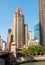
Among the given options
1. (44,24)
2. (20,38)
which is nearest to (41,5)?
(44,24)

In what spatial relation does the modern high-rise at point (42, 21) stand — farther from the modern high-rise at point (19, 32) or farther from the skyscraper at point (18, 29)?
the skyscraper at point (18, 29)

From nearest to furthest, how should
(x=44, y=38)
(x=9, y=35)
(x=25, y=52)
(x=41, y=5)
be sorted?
(x=25, y=52) < (x=44, y=38) < (x=41, y=5) < (x=9, y=35)

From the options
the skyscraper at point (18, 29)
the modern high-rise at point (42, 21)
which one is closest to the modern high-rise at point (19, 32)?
the skyscraper at point (18, 29)

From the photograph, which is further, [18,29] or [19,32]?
[18,29]

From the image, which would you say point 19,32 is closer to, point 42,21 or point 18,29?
point 18,29

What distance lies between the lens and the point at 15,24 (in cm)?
15138

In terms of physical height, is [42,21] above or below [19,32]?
above

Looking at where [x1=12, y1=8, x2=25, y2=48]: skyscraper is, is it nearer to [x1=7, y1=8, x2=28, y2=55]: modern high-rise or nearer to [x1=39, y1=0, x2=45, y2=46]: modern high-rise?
[x1=7, y1=8, x2=28, y2=55]: modern high-rise

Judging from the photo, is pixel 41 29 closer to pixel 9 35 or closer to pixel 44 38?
pixel 44 38

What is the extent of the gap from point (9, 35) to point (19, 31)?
791 inches

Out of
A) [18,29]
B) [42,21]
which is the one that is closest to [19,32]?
[18,29]

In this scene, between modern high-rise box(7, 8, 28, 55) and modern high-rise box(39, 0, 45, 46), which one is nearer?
modern high-rise box(39, 0, 45, 46)

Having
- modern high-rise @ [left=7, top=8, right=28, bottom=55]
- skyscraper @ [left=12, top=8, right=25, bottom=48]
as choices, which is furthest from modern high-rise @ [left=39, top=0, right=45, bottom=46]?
skyscraper @ [left=12, top=8, right=25, bottom=48]

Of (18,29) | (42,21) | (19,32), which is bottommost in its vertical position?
(19,32)
